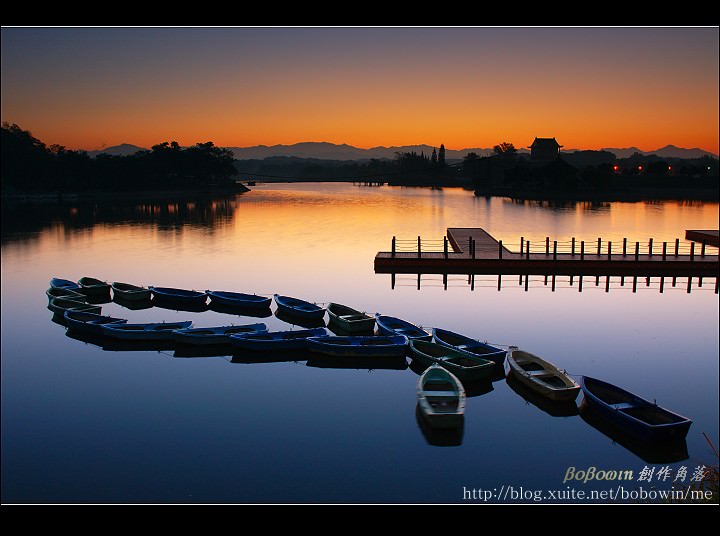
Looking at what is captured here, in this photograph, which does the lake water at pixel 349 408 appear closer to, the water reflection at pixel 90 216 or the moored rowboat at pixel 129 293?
the moored rowboat at pixel 129 293

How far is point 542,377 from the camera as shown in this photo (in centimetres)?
2291

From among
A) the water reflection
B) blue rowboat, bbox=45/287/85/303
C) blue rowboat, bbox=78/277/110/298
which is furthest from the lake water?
the water reflection

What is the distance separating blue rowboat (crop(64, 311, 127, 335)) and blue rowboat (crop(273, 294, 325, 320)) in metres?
8.59

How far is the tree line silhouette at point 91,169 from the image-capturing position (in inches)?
5842

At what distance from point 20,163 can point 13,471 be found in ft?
500

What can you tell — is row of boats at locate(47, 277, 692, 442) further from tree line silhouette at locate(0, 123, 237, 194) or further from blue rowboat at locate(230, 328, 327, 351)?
tree line silhouette at locate(0, 123, 237, 194)

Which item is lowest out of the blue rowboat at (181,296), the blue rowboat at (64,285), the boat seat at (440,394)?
the boat seat at (440,394)

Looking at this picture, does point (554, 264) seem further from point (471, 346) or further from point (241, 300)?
point (241, 300)

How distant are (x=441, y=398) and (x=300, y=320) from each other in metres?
14.4

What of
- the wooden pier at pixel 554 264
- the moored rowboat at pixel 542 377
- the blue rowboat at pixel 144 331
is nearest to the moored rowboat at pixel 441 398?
the moored rowboat at pixel 542 377

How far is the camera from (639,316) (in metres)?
35.5

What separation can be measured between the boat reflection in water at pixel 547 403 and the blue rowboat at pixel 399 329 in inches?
196

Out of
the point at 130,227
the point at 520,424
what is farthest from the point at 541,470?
the point at 130,227

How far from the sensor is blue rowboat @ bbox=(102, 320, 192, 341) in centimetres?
2877
